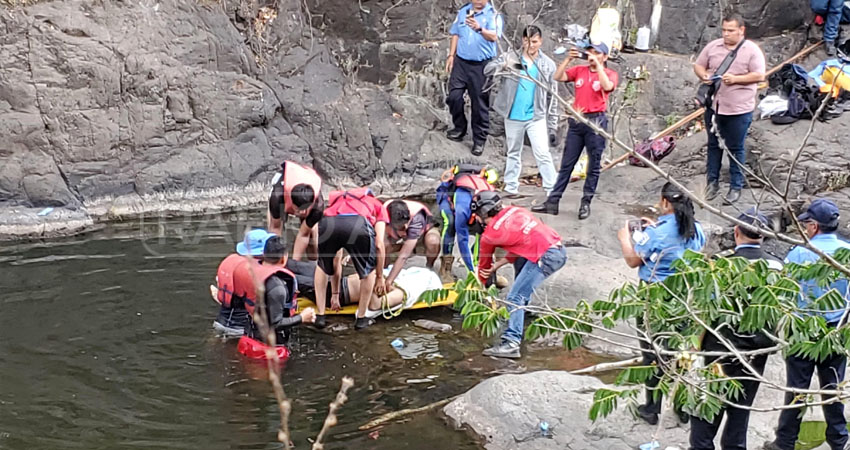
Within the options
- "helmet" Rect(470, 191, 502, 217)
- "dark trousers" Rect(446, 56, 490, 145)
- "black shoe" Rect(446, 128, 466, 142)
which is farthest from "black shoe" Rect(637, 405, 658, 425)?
"black shoe" Rect(446, 128, 466, 142)

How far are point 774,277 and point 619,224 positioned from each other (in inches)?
224

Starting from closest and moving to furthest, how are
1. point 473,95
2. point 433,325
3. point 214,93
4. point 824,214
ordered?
1. point 824,214
2. point 433,325
3. point 214,93
4. point 473,95

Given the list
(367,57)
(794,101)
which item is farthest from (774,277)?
(367,57)

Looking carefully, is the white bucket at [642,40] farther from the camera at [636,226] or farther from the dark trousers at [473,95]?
the camera at [636,226]

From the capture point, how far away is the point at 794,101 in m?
10.9

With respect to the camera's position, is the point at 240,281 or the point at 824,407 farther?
the point at 240,281

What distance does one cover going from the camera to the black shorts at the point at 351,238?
705cm

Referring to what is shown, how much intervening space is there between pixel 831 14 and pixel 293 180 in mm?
9338

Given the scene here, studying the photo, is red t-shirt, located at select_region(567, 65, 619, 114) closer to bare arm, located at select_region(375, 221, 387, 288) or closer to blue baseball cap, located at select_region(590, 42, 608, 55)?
blue baseball cap, located at select_region(590, 42, 608, 55)

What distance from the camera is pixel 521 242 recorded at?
21.8 feet

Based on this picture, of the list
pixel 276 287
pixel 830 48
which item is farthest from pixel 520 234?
pixel 830 48

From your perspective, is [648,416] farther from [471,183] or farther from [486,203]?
[471,183]

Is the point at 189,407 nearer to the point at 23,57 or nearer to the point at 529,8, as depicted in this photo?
the point at 23,57

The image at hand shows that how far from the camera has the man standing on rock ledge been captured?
10609 mm
